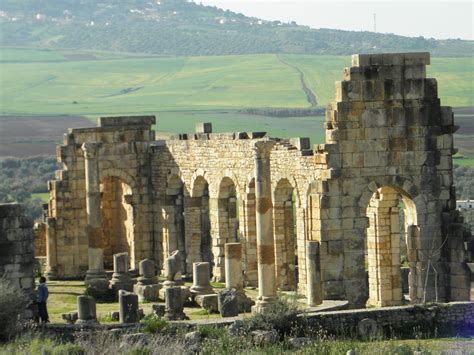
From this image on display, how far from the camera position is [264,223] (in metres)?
37.8

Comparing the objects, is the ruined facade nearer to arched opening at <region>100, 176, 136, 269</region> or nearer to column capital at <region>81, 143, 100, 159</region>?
column capital at <region>81, 143, 100, 159</region>

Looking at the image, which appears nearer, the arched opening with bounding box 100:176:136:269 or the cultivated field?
the arched opening with bounding box 100:176:136:269

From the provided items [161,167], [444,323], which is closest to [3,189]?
[161,167]

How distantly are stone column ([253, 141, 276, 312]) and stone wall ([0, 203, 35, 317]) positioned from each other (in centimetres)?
490

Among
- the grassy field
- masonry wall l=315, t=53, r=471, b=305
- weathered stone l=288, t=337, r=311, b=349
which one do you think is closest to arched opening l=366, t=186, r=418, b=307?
masonry wall l=315, t=53, r=471, b=305

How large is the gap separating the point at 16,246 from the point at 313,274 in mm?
6343

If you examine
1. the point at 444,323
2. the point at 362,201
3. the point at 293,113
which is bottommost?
the point at 444,323

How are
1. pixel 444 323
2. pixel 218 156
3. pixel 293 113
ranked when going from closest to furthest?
pixel 444 323, pixel 218 156, pixel 293 113

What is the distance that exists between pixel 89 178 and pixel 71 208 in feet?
8.96

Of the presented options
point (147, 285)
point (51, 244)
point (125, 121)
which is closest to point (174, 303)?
point (147, 285)

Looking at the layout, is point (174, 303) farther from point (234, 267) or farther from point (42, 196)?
point (42, 196)

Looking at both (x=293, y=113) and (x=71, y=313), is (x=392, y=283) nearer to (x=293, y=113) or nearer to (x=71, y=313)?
(x=71, y=313)

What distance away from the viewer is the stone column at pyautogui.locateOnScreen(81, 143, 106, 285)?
45.5 m

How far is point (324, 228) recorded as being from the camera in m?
37.5
